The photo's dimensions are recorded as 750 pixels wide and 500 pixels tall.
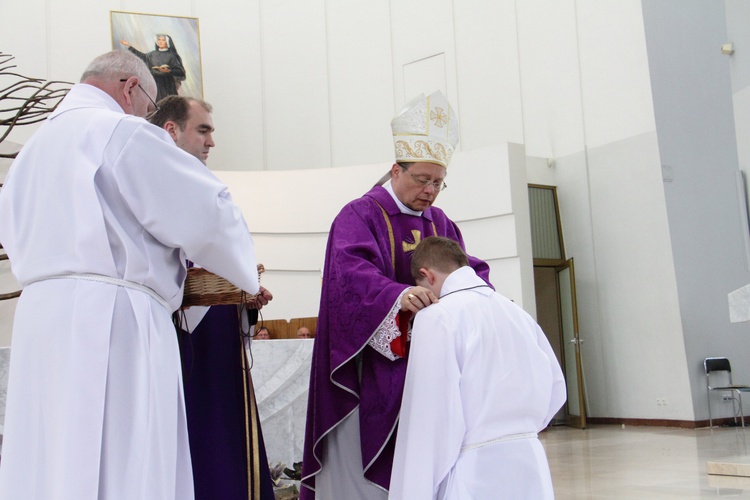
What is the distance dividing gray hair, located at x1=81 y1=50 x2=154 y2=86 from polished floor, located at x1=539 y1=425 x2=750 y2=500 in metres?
4.01

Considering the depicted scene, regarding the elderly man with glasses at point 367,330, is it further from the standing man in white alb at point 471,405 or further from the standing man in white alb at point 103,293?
the standing man in white alb at point 103,293

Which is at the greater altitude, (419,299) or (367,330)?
(419,299)

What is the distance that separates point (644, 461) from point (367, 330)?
4.91 meters

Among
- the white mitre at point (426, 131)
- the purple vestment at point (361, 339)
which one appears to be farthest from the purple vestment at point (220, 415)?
the white mitre at point (426, 131)

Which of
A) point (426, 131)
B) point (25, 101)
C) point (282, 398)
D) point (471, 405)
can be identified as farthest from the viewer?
point (25, 101)

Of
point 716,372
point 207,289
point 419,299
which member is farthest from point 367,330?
point 716,372

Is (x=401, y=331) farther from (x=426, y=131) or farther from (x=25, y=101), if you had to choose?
(x=25, y=101)

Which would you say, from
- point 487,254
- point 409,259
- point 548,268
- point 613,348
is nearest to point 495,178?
point 487,254

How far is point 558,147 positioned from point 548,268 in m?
1.89

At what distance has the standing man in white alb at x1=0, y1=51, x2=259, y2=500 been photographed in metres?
2.12

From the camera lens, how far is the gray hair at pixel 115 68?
2.58 m

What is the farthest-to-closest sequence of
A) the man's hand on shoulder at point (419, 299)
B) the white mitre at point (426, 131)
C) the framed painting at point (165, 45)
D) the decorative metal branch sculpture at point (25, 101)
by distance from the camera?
the framed painting at point (165, 45) → the decorative metal branch sculpture at point (25, 101) → the white mitre at point (426, 131) → the man's hand on shoulder at point (419, 299)

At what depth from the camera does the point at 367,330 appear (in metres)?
3.06

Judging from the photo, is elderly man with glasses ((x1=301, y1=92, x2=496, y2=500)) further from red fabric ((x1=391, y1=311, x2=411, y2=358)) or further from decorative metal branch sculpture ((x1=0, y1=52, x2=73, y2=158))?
decorative metal branch sculpture ((x1=0, y1=52, x2=73, y2=158))
